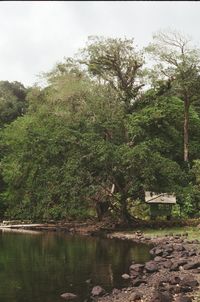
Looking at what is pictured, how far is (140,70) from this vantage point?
42.5 m

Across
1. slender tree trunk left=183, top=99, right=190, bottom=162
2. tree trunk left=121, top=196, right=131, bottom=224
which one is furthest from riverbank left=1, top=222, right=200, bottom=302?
slender tree trunk left=183, top=99, right=190, bottom=162

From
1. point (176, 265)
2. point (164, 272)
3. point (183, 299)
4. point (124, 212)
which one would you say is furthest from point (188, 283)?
point (124, 212)

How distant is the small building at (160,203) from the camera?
1287 inches

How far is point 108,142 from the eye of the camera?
32656 mm

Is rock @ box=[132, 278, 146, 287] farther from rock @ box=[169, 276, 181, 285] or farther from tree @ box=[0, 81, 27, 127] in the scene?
tree @ box=[0, 81, 27, 127]

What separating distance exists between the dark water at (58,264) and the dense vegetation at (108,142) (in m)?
4.90

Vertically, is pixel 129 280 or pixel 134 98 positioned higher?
pixel 134 98

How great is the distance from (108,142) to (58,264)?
13299 millimetres

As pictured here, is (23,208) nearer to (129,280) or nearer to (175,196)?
(175,196)

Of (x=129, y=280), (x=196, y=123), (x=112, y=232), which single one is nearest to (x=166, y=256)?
(x=129, y=280)

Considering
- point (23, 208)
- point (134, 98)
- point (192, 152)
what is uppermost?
point (134, 98)

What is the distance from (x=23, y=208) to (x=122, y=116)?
11.1 m

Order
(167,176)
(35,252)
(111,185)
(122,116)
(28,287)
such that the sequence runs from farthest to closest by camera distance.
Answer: (122,116), (111,185), (167,176), (35,252), (28,287)

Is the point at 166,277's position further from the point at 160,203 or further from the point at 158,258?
the point at 160,203
